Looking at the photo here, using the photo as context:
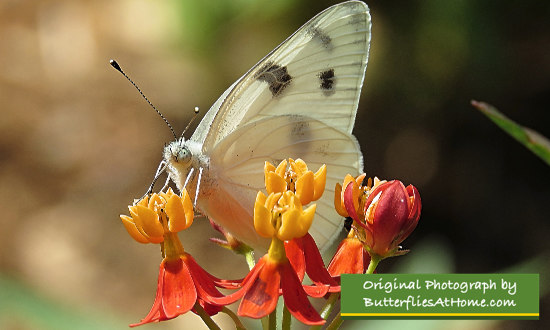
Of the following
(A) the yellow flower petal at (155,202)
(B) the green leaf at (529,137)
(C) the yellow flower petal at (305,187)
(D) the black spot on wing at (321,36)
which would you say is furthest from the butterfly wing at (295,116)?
(B) the green leaf at (529,137)

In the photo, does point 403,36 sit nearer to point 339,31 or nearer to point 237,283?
point 339,31

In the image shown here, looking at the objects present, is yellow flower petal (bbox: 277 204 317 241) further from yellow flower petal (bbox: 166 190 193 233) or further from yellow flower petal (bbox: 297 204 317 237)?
yellow flower petal (bbox: 166 190 193 233)

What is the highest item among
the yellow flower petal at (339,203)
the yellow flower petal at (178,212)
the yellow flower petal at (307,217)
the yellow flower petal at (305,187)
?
the yellow flower petal at (178,212)

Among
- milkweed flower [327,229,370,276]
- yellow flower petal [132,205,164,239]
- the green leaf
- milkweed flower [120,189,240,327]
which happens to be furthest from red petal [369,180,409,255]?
the green leaf

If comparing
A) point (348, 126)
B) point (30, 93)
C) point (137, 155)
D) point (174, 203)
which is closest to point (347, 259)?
point (174, 203)

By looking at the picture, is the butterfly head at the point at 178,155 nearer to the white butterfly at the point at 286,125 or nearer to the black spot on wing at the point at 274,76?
the white butterfly at the point at 286,125

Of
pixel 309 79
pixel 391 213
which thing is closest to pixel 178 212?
pixel 391 213
